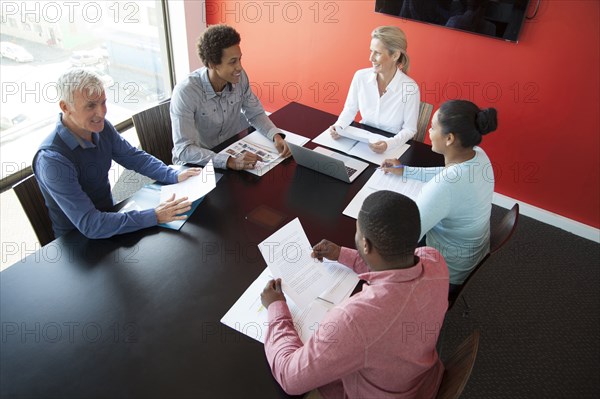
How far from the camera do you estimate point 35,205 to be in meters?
1.62

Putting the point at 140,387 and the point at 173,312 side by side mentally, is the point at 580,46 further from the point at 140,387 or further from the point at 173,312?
the point at 140,387

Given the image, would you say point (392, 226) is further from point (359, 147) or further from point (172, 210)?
point (359, 147)

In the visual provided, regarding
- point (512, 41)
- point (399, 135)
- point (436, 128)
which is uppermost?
point (512, 41)

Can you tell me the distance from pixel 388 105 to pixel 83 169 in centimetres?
172

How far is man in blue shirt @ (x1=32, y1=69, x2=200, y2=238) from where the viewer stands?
147 centimetres

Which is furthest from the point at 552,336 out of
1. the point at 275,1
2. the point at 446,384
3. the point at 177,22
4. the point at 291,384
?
the point at 177,22

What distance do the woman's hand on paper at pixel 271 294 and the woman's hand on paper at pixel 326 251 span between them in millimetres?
212

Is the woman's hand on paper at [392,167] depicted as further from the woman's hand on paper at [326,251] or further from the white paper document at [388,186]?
the woman's hand on paper at [326,251]

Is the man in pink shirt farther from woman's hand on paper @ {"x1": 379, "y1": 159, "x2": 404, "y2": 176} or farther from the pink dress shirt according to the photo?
woman's hand on paper @ {"x1": 379, "y1": 159, "x2": 404, "y2": 176}

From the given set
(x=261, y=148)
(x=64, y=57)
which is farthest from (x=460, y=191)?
(x=64, y=57)

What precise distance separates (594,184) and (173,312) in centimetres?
297

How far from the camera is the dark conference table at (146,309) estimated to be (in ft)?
3.48

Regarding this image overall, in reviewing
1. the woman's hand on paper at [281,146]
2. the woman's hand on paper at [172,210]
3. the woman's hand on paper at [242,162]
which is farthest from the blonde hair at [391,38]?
the woman's hand on paper at [172,210]

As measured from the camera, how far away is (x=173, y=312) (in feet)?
4.08
